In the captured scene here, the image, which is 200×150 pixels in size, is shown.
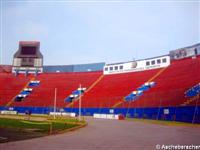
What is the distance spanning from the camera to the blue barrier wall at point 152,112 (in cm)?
3888

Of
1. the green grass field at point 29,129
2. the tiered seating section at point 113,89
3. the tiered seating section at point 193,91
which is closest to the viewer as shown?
the green grass field at point 29,129

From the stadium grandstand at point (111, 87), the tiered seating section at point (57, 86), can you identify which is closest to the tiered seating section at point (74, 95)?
the stadium grandstand at point (111, 87)

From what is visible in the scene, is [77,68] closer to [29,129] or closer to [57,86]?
[57,86]

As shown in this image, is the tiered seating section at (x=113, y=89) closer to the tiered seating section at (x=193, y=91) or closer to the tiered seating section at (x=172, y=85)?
the tiered seating section at (x=172, y=85)

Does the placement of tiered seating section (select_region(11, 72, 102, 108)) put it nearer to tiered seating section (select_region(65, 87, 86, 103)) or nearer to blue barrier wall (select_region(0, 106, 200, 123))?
tiered seating section (select_region(65, 87, 86, 103))

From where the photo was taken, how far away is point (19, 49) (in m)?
83.4

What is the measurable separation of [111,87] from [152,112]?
674 inches

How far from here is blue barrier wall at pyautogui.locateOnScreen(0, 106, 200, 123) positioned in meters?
38.9

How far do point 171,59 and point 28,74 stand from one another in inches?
1641

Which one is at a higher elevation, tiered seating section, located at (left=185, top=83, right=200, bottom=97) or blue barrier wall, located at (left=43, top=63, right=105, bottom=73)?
blue barrier wall, located at (left=43, top=63, right=105, bottom=73)

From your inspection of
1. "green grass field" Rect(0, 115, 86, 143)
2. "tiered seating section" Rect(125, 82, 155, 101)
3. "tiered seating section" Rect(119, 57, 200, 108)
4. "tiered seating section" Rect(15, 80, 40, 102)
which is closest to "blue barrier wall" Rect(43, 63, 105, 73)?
"tiered seating section" Rect(15, 80, 40, 102)

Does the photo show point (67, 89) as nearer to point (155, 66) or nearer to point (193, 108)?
point (155, 66)

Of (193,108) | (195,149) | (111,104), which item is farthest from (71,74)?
(195,149)

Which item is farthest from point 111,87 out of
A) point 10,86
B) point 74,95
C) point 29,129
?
point 29,129
